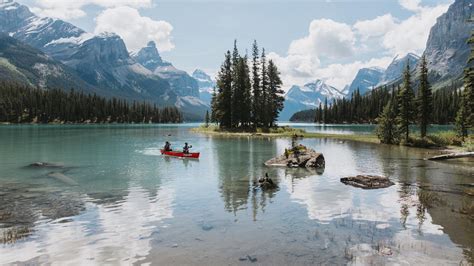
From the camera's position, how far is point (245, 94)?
108 meters

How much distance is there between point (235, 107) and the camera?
107562 mm

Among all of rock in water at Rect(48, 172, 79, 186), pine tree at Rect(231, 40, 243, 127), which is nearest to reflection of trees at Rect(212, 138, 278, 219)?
rock in water at Rect(48, 172, 79, 186)

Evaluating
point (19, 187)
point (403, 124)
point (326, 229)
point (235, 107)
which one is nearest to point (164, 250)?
point (326, 229)

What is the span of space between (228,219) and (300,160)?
77.6 feet

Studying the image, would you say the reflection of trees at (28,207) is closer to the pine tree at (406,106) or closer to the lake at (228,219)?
the lake at (228,219)

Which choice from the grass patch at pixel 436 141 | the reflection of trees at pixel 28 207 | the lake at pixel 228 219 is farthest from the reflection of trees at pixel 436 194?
the grass patch at pixel 436 141

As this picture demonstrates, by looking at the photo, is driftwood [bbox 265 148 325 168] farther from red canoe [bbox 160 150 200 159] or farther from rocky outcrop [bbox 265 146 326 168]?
red canoe [bbox 160 150 200 159]

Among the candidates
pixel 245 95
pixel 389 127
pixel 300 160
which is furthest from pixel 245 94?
pixel 300 160

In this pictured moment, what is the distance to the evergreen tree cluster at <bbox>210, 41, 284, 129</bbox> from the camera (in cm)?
Result: 10781

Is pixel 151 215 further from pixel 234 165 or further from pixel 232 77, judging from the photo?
pixel 232 77

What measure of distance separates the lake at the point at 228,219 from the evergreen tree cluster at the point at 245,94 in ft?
237

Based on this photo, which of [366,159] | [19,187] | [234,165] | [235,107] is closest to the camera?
[19,187]

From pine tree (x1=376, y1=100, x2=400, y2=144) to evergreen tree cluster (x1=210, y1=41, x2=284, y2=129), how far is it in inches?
1478

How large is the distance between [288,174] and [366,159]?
18.1m
